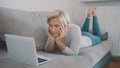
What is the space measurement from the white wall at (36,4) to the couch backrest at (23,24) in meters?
0.29

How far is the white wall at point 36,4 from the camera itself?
5.84 feet

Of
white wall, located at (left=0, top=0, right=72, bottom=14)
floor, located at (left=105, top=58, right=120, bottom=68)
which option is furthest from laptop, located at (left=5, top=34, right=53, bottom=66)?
floor, located at (left=105, top=58, right=120, bottom=68)

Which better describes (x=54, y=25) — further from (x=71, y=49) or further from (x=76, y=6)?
(x=76, y=6)

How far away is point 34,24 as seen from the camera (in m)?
1.58

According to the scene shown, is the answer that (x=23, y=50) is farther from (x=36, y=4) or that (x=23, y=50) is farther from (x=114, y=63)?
(x=114, y=63)

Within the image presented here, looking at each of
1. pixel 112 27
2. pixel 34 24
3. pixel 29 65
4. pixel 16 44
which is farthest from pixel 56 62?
pixel 112 27

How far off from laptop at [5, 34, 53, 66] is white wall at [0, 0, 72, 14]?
715 mm

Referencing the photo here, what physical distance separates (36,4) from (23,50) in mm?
1191

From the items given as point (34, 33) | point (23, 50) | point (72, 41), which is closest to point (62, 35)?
point (72, 41)

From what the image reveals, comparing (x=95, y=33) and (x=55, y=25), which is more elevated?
(x=55, y=25)

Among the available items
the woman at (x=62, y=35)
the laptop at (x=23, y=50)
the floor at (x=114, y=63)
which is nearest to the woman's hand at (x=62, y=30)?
the woman at (x=62, y=35)

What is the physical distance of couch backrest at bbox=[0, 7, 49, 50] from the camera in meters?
1.42

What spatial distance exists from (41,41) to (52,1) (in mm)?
1034

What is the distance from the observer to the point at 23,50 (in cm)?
106
